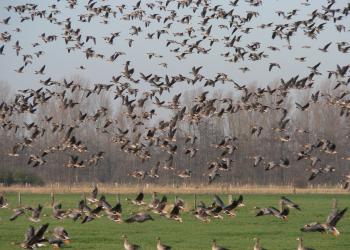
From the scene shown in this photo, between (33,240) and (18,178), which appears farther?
(18,178)

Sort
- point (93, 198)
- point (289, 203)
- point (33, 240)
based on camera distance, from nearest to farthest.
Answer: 1. point (33, 240)
2. point (289, 203)
3. point (93, 198)

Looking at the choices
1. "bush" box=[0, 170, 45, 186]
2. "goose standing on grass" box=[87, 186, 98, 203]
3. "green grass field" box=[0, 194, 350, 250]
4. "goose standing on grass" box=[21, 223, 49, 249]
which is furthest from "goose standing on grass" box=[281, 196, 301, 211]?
"bush" box=[0, 170, 45, 186]

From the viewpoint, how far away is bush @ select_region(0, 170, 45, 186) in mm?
95625

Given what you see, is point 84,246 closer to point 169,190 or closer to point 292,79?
point 292,79

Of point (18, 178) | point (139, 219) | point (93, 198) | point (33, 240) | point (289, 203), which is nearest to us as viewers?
point (33, 240)

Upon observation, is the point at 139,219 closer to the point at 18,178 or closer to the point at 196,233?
the point at 196,233

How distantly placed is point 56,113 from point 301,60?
84.0m

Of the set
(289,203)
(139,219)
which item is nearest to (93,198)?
(139,219)

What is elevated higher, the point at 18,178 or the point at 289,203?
the point at 18,178

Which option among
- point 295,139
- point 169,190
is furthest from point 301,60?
point 295,139

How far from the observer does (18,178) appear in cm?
9756

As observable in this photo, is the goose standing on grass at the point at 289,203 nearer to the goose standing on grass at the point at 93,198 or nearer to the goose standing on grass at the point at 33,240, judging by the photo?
the goose standing on grass at the point at 93,198

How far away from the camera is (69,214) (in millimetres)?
30281

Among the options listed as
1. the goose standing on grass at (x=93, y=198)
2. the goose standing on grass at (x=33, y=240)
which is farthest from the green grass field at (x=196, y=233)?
the goose standing on grass at (x=33, y=240)
